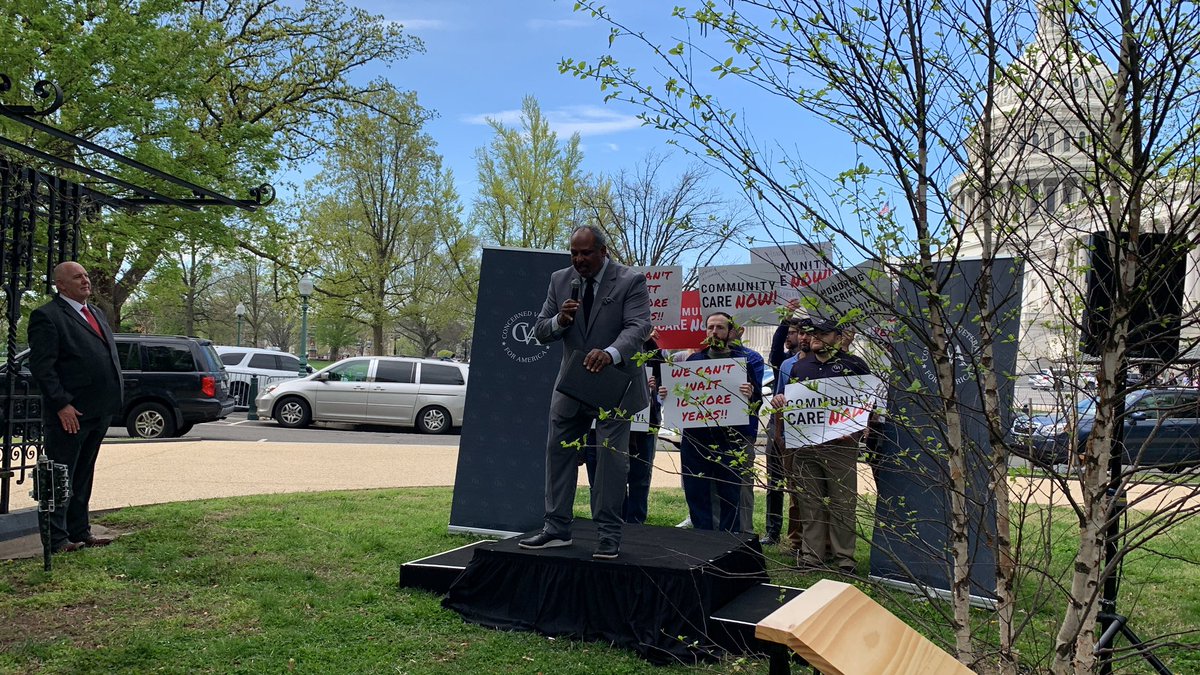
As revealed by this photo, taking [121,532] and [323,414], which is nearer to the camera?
[121,532]

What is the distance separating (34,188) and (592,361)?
448cm

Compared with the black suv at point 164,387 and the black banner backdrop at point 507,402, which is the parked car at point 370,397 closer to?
the black suv at point 164,387

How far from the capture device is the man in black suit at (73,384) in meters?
6.24

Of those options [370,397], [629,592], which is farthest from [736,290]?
[370,397]

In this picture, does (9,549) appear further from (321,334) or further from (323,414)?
(321,334)

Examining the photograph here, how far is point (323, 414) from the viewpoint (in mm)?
19969

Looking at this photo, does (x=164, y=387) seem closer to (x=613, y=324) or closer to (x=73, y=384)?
(x=73, y=384)

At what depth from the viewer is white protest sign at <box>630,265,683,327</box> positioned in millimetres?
8016

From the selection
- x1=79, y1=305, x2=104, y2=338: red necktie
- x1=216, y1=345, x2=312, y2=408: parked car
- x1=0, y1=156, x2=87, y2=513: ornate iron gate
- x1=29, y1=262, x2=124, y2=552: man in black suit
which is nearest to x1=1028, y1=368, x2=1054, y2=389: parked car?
x1=29, y1=262, x2=124, y2=552: man in black suit

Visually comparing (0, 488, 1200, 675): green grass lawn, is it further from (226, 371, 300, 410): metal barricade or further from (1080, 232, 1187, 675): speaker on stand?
(226, 371, 300, 410): metal barricade

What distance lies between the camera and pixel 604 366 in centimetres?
502

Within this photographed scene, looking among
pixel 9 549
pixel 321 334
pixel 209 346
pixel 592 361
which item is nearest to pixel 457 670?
pixel 592 361

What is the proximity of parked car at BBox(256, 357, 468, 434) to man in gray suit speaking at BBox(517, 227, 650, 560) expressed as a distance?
1482 cm

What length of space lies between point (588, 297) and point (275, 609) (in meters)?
2.44
